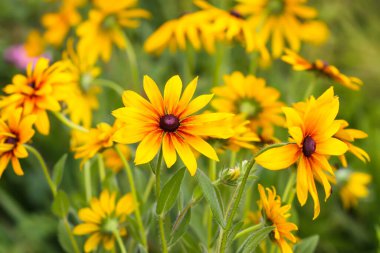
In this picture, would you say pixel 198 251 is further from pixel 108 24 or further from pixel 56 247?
pixel 56 247

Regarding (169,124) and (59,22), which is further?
→ (59,22)

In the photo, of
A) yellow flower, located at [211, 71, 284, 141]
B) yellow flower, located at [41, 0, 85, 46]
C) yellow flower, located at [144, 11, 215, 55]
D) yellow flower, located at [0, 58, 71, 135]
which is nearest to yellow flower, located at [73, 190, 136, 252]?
yellow flower, located at [0, 58, 71, 135]

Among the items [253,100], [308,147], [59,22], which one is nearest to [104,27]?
[59,22]

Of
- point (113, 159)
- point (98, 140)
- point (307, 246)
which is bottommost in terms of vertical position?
point (307, 246)

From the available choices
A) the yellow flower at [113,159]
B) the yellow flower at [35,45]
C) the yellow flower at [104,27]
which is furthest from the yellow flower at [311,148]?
the yellow flower at [35,45]

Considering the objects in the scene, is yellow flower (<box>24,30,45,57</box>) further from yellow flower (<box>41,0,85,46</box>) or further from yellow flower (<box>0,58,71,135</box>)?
yellow flower (<box>0,58,71,135</box>)

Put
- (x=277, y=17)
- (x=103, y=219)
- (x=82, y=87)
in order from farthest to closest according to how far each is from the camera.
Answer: (x=277, y=17), (x=82, y=87), (x=103, y=219)

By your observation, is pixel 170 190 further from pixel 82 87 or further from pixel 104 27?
pixel 104 27

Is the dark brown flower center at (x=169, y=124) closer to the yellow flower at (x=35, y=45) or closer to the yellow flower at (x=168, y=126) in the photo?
the yellow flower at (x=168, y=126)
